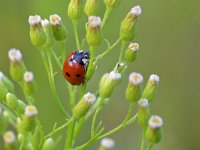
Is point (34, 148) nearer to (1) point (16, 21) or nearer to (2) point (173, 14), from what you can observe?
(1) point (16, 21)

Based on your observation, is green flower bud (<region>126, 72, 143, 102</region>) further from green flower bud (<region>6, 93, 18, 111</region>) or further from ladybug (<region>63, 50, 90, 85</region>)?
green flower bud (<region>6, 93, 18, 111</region>)

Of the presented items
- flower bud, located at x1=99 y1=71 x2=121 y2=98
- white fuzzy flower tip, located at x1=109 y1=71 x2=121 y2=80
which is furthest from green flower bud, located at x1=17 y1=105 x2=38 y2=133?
white fuzzy flower tip, located at x1=109 y1=71 x2=121 y2=80

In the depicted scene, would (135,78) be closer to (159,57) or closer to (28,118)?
(28,118)

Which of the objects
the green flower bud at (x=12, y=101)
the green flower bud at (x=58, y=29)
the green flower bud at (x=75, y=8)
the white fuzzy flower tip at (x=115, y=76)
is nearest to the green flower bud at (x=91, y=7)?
the green flower bud at (x=75, y=8)

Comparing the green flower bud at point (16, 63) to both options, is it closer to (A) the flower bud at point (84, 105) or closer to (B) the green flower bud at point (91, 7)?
(A) the flower bud at point (84, 105)

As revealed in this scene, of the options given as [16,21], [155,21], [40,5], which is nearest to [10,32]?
[16,21]
